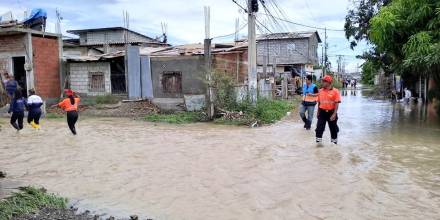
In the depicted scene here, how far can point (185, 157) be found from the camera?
30.6 ft

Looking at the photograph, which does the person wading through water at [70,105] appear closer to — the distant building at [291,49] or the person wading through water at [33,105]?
the person wading through water at [33,105]

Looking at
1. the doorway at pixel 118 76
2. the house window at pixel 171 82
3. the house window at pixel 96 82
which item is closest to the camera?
the house window at pixel 171 82

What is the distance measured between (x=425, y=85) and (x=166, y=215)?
73.1ft

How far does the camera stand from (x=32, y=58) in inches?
763

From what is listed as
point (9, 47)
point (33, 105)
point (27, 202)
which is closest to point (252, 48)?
point (33, 105)

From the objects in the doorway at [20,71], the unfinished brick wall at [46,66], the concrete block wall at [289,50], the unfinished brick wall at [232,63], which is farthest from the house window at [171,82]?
the concrete block wall at [289,50]

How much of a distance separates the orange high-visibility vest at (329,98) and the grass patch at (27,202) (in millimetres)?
5701

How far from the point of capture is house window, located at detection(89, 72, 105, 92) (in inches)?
818

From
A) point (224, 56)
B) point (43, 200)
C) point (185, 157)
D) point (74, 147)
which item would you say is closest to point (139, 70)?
point (224, 56)

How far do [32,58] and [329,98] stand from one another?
14429 millimetres

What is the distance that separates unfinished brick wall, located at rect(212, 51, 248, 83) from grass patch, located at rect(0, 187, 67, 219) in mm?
12942

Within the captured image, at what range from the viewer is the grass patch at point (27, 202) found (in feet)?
16.8

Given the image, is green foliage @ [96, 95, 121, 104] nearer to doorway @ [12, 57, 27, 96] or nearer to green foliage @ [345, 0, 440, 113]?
doorway @ [12, 57, 27, 96]

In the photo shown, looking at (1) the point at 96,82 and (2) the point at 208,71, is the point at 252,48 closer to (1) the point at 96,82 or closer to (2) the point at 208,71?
(2) the point at 208,71
